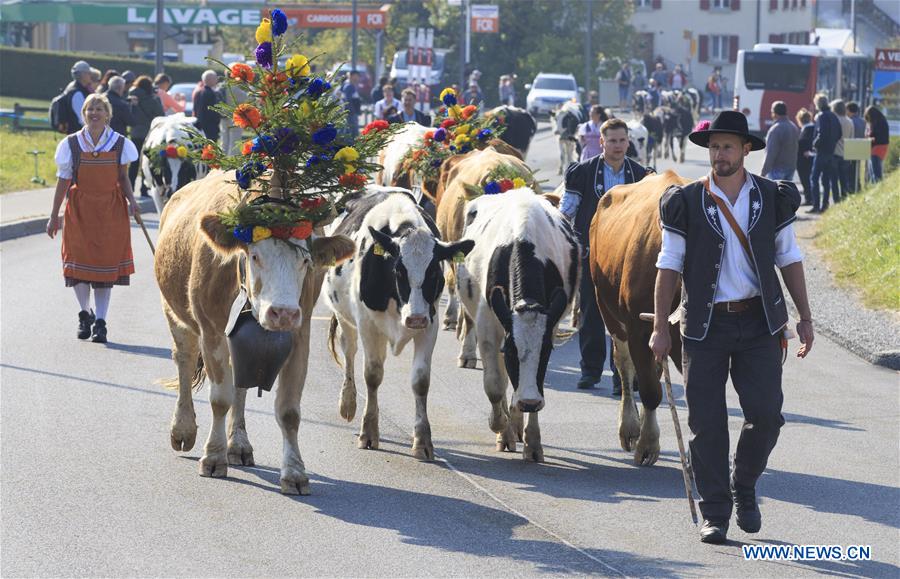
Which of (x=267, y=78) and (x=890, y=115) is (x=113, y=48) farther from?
(x=267, y=78)

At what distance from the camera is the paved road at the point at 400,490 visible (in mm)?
7414

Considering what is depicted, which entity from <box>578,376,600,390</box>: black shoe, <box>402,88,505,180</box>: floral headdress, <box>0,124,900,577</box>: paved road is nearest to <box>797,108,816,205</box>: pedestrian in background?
<box>402,88,505,180</box>: floral headdress

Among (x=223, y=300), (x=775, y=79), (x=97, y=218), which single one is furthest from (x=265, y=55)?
(x=775, y=79)

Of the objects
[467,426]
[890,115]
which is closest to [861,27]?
[890,115]

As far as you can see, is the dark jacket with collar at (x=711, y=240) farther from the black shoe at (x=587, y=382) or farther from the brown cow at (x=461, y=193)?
the black shoe at (x=587, y=382)

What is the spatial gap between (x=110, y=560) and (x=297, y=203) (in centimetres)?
241

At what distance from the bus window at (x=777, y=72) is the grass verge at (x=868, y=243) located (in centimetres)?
2655

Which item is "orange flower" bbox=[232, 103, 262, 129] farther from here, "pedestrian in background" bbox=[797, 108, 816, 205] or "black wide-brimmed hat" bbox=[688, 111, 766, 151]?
"pedestrian in background" bbox=[797, 108, 816, 205]

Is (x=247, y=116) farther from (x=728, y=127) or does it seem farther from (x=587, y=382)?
(x=587, y=382)

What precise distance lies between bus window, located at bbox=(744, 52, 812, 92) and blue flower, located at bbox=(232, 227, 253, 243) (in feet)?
148

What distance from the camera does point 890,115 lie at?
36.5 meters

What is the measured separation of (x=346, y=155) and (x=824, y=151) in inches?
805

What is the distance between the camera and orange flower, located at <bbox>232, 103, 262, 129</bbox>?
8.83m

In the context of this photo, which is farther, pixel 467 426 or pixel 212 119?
A: pixel 212 119
